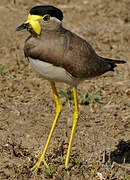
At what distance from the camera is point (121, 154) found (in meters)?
4.96

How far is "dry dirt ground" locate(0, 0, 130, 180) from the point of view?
4.46m

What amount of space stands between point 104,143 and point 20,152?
122cm

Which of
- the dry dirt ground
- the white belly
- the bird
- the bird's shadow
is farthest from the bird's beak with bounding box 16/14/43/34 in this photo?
the bird's shadow

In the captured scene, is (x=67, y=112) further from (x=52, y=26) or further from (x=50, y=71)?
(x=52, y=26)

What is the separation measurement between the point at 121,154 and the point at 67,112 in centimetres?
119

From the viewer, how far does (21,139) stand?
16.0 feet

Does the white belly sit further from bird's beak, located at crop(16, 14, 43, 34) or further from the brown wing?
bird's beak, located at crop(16, 14, 43, 34)

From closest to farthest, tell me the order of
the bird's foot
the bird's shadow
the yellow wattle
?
the yellow wattle < the bird's foot < the bird's shadow

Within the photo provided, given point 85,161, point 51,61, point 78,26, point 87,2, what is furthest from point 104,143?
point 87,2

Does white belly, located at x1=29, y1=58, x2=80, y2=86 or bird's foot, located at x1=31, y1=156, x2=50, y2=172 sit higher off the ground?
white belly, located at x1=29, y1=58, x2=80, y2=86

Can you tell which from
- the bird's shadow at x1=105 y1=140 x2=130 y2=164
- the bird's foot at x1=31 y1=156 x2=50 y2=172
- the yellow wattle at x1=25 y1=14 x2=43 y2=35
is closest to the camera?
the yellow wattle at x1=25 y1=14 x2=43 y2=35

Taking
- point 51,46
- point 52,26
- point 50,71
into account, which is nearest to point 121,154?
point 50,71

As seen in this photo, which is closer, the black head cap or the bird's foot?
the black head cap

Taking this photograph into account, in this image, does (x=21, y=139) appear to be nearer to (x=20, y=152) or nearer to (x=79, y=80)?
(x=20, y=152)
